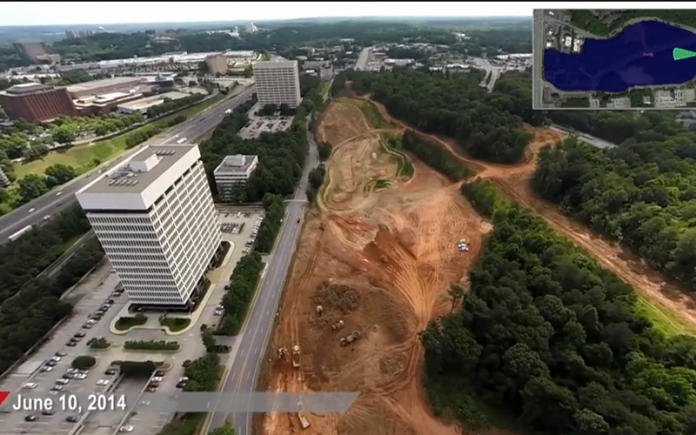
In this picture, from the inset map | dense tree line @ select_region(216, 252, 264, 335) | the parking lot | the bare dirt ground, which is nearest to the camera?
the inset map

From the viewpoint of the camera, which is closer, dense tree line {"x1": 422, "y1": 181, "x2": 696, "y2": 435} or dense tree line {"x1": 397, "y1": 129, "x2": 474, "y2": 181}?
dense tree line {"x1": 422, "y1": 181, "x2": 696, "y2": 435}

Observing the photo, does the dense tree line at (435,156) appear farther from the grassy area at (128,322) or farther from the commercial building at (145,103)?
the commercial building at (145,103)

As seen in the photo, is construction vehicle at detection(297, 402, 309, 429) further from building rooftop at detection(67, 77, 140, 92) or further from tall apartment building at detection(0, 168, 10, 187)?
building rooftop at detection(67, 77, 140, 92)

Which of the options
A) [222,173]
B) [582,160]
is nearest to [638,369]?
[582,160]

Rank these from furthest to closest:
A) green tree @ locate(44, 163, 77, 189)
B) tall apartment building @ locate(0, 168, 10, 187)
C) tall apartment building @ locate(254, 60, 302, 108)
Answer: tall apartment building @ locate(254, 60, 302, 108)
green tree @ locate(44, 163, 77, 189)
tall apartment building @ locate(0, 168, 10, 187)

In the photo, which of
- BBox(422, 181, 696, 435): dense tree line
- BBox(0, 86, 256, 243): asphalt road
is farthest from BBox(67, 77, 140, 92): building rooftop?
BBox(422, 181, 696, 435): dense tree line

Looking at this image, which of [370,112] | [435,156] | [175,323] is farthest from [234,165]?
[370,112]

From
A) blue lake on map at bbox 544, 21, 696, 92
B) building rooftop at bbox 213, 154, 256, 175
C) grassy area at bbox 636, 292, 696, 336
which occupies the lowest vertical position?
grassy area at bbox 636, 292, 696, 336

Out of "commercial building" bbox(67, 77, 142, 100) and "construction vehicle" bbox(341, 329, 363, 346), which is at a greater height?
"commercial building" bbox(67, 77, 142, 100)
